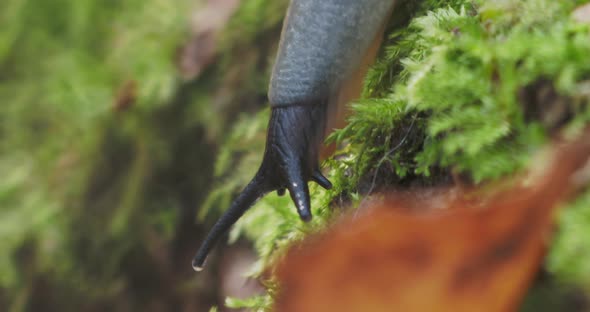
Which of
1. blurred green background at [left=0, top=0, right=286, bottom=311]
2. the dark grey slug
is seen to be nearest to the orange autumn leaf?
the dark grey slug

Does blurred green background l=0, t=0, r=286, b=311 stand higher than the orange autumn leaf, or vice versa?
blurred green background l=0, t=0, r=286, b=311

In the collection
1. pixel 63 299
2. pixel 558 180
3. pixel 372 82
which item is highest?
pixel 63 299

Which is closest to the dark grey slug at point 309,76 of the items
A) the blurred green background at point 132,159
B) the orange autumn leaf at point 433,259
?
the orange autumn leaf at point 433,259

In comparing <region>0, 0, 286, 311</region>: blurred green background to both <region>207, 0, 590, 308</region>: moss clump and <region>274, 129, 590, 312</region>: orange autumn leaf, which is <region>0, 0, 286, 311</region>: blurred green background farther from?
<region>274, 129, 590, 312</region>: orange autumn leaf

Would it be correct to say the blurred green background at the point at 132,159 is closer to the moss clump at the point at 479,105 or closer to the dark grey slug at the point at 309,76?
the dark grey slug at the point at 309,76

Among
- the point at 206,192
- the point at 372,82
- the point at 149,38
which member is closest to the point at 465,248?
the point at 372,82

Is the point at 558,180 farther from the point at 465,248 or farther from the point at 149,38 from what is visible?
the point at 149,38
